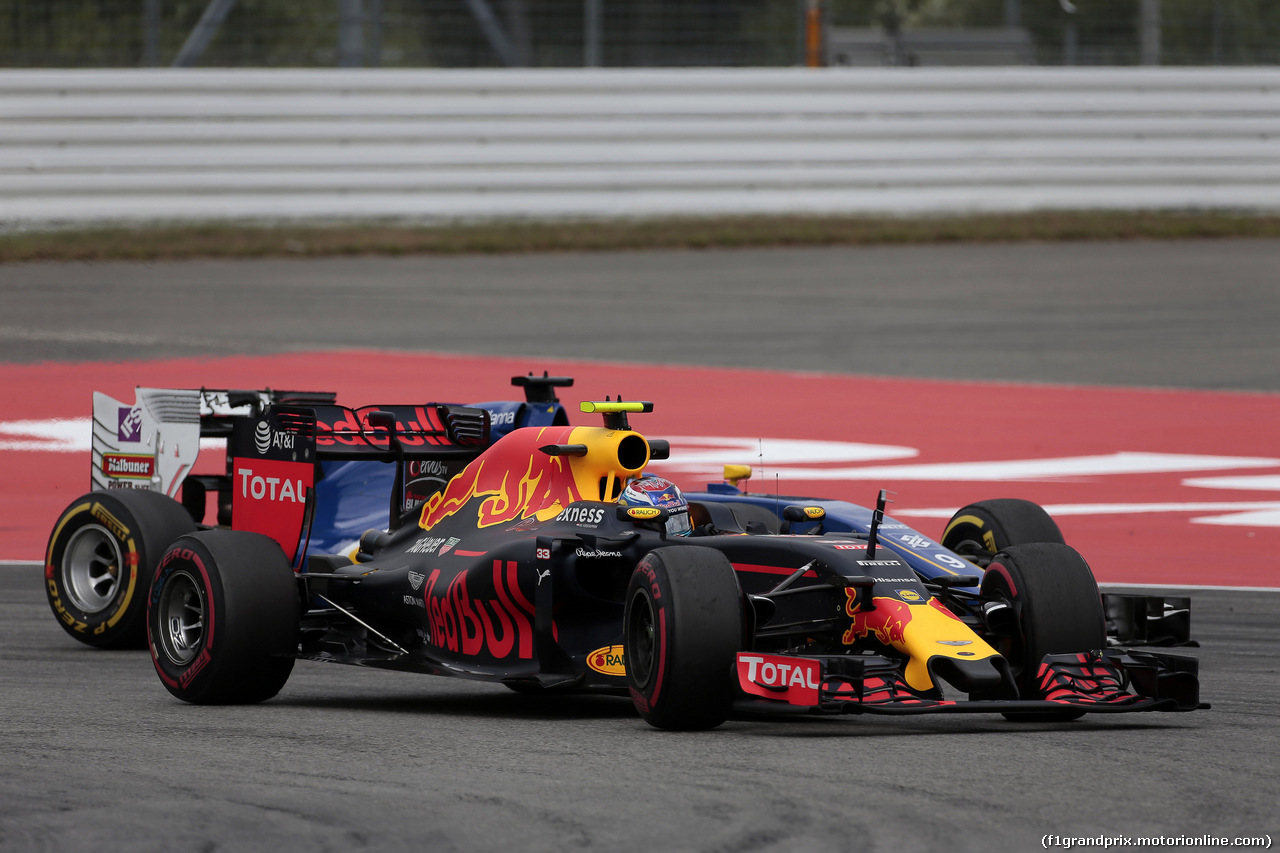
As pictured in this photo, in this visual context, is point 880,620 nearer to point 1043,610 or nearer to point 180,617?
point 1043,610

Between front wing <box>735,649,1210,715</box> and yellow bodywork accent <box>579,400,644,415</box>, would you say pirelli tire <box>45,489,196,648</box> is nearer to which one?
yellow bodywork accent <box>579,400,644,415</box>

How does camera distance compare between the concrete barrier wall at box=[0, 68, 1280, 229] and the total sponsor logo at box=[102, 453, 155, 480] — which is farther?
the concrete barrier wall at box=[0, 68, 1280, 229]

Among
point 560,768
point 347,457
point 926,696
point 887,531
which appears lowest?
point 560,768

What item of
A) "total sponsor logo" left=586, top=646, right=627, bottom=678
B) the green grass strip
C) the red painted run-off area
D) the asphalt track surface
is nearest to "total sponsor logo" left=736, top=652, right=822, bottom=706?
the asphalt track surface

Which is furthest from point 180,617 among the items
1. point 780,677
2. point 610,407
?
point 780,677

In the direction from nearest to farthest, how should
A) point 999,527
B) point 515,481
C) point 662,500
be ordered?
point 662,500, point 515,481, point 999,527

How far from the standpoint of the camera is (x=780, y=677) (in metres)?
6.69

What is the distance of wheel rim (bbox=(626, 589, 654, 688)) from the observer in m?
7.08

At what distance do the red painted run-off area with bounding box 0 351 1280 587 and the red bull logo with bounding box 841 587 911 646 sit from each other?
490 centimetres

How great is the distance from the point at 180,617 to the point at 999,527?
343 centimetres

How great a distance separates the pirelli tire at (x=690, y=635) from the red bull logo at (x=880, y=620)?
1.41 feet

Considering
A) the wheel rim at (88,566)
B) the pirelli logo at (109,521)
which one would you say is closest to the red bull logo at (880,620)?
the pirelli logo at (109,521)

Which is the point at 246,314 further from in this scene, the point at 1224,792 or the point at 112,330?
the point at 1224,792

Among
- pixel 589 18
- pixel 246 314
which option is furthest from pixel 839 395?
pixel 589 18
